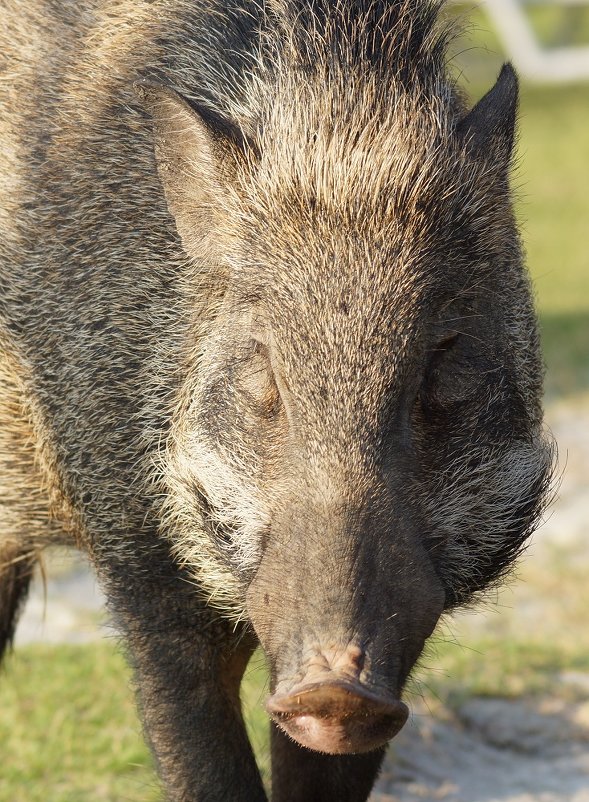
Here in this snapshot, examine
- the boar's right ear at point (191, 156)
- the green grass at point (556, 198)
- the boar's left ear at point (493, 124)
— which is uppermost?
the boar's left ear at point (493, 124)

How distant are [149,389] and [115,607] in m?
0.55

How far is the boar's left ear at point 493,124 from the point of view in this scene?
3.25 metres

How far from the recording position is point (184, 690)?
10.8ft

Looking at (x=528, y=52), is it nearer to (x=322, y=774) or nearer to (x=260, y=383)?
(x=322, y=774)

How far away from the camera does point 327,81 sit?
125 inches

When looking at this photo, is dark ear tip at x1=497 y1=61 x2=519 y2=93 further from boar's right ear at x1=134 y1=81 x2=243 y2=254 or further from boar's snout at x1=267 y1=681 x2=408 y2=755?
boar's snout at x1=267 y1=681 x2=408 y2=755

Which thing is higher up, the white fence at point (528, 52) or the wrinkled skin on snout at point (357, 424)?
the wrinkled skin on snout at point (357, 424)

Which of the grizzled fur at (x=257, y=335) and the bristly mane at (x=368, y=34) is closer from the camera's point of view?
the grizzled fur at (x=257, y=335)

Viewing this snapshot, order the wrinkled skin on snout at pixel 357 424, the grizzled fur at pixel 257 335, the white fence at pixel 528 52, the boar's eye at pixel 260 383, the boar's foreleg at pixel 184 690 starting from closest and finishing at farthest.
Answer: the wrinkled skin on snout at pixel 357 424 < the grizzled fur at pixel 257 335 < the boar's eye at pixel 260 383 < the boar's foreleg at pixel 184 690 < the white fence at pixel 528 52

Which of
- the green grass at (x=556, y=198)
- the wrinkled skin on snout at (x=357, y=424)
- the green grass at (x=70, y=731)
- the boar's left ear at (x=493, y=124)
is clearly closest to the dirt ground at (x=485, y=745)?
the green grass at (x=70, y=731)

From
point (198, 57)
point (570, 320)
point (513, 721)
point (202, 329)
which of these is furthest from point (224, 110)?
point (570, 320)

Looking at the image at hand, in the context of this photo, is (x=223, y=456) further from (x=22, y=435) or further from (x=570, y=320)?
(x=570, y=320)

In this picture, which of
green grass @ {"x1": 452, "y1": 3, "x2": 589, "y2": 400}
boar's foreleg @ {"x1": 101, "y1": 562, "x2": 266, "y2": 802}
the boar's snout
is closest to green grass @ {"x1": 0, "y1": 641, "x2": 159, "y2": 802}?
boar's foreleg @ {"x1": 101, "y1": 562, "x2": 266, "y2": 802}

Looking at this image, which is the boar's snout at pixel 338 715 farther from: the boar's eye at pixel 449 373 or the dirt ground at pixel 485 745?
the dirt ground at pixel 485 745
